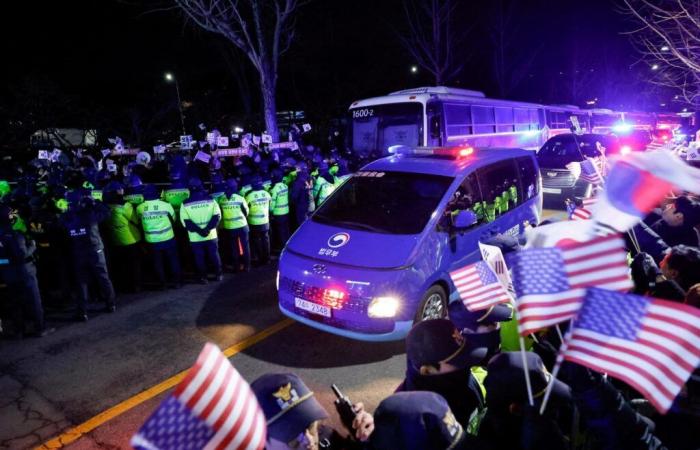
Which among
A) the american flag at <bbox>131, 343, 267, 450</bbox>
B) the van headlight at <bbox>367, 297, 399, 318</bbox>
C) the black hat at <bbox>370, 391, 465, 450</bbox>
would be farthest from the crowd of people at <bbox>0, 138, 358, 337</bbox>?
the black hat at <bbox>370, 391, 465, 450</bbox>

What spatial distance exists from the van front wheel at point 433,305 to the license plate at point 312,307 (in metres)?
0.95

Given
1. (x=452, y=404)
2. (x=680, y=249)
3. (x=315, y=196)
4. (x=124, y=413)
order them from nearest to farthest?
(x=452, y=404) → (x=680, y=249) → (x=124, y=413) → (x=315, y=196)

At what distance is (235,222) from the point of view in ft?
24.5

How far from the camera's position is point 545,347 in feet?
10.6

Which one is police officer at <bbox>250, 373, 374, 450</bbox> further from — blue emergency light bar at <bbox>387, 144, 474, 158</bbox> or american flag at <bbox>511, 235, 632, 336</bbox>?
blue emergency light bar at <bbox>387, 144, 474, 158</bbox>

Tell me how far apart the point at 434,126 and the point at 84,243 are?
917 cm

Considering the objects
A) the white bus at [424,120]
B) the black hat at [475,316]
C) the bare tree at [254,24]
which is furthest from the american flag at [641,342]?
the bare tree at [254,24]

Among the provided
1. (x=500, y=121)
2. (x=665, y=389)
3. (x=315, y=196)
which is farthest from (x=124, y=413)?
(x=500, y=121)

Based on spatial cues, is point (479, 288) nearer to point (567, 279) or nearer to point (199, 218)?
point (567, 279)

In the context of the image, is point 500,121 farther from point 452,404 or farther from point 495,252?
point 452,404

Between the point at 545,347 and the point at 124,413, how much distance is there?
12.2 feet

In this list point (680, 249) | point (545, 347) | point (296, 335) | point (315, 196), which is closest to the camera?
point (545, 347)

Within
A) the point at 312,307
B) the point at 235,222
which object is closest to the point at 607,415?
the point at 312,307

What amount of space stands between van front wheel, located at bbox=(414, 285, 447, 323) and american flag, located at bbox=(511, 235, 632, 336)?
2.55m
